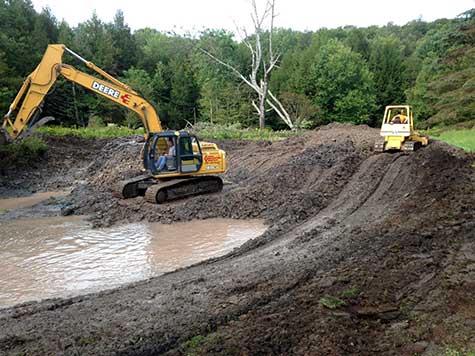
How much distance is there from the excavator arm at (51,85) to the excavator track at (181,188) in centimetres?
227

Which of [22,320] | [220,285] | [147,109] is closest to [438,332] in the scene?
[220,285]

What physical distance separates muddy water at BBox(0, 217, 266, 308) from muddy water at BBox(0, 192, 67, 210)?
2.57 m

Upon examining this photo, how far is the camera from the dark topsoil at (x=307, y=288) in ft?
14.3

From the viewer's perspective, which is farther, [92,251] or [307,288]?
[92,251]

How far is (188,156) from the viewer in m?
13.0

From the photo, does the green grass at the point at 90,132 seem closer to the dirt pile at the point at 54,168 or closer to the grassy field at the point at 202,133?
the grassy field at the point at 202,133

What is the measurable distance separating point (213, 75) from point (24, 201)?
24.5 m

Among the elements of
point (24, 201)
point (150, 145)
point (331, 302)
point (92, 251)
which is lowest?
point (92, 251)

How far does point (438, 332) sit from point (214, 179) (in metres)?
10.1

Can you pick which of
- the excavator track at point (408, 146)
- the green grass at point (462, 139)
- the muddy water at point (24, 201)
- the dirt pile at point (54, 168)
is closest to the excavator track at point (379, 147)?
the excavator track at point (408, 146)

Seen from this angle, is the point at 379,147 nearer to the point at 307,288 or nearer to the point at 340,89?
the point at 307,288

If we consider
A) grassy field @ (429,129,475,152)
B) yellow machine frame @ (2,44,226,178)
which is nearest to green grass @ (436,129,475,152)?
grassy field @ (429,129,475,152)

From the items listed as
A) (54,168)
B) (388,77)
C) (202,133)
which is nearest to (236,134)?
(202,133)

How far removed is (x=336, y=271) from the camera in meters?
6.10
